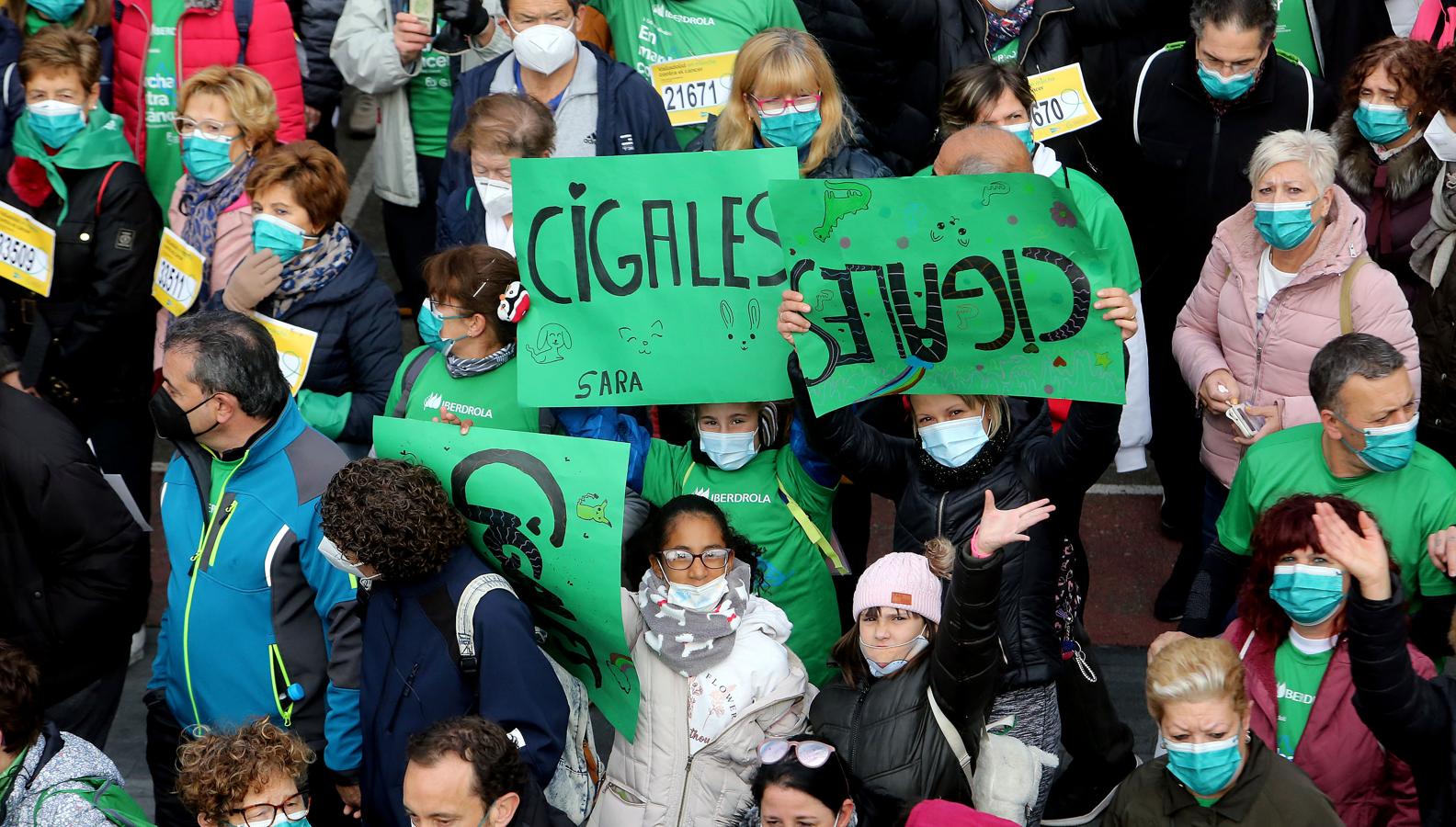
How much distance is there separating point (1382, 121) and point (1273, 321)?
945 millimetres

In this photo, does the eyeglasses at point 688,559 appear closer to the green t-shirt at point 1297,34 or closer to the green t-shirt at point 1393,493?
the green t-shirt at point 1393,493

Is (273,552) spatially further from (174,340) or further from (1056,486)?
(1056,486)

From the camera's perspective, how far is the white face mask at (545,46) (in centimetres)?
632

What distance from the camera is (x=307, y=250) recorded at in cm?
579

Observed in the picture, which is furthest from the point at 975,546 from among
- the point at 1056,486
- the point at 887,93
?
the point at 887,93

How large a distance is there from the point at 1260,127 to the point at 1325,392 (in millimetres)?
1847

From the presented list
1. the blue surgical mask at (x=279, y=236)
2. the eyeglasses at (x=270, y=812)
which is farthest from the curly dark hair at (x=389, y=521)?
the blue surgical mask at (x=279, y=236)

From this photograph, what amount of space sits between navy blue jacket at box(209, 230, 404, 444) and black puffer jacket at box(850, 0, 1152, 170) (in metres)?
2.20

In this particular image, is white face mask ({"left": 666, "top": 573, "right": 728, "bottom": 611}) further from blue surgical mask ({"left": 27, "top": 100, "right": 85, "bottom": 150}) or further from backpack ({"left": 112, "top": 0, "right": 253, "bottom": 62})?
backpack ({"left": 112, "top": 0, "right": 253, "bottom": 62})

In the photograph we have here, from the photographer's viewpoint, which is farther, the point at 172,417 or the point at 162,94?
the point at 162,94

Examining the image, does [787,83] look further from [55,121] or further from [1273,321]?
[55,121]

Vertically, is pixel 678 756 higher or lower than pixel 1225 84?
lower

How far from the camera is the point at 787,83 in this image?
18.7ft

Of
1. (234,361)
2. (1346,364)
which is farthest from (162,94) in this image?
(1346,364)
